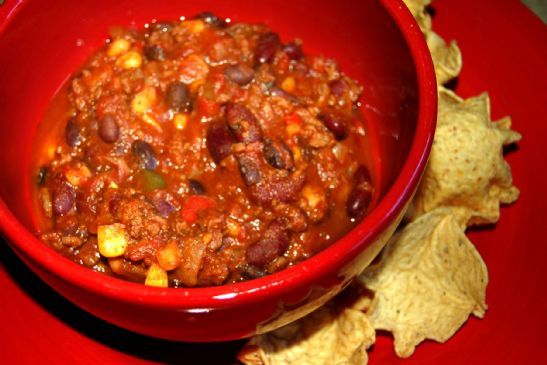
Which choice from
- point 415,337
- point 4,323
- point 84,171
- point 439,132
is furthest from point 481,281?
point 4,323

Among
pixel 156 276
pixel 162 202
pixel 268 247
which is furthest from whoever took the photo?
pixel 162 202

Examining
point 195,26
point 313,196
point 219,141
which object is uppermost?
point 195,26

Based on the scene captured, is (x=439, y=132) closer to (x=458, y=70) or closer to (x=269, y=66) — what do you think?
(x=458, y=70)

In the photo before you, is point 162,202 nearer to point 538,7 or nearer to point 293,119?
point 293,119

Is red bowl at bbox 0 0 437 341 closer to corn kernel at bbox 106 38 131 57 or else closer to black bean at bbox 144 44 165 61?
corn kernel at bbox 106 38 131 57

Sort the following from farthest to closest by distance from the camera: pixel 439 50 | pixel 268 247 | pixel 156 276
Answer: pixel 439 50
pixel 268 247
pixel 156 276

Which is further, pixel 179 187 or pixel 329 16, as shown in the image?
pixel 329 16

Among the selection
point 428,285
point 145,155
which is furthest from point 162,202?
point 428,285

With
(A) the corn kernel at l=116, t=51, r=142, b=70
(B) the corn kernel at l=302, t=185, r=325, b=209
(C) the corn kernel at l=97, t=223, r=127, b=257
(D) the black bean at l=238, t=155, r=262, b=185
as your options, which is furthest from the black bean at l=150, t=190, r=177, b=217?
(A) the corn kernel at l=116, t=51, r=142, b=70
